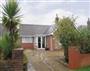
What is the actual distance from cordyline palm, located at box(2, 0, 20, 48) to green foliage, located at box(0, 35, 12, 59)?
0.68 ft

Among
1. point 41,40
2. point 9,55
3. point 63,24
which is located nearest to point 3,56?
point 9,55

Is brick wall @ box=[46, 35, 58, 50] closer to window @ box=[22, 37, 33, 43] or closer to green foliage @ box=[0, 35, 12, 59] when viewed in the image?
window @ box=[22, 37, 33, 43]

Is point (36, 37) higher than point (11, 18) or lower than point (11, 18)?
higher

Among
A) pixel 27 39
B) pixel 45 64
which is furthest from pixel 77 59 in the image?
pixel 27 39

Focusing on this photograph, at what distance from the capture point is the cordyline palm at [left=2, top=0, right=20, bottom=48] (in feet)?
35.1

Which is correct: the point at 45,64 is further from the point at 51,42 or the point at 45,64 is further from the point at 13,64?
the point at 51,42

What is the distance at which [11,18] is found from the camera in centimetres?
1089

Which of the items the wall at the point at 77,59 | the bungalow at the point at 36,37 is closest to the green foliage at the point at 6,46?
the wall at the point at 77,59

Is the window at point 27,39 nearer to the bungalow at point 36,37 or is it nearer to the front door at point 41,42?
the bungalow at point 36,37

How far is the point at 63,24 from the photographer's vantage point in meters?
23.5

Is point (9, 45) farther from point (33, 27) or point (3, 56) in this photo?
point (33, 27)

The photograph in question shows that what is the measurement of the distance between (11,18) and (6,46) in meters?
1.21

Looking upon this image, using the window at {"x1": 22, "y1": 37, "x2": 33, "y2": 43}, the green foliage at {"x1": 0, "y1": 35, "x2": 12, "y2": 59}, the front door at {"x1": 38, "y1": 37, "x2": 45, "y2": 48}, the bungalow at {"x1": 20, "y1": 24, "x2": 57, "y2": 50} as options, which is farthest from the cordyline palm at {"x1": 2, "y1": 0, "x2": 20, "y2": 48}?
the window at {"x1": 22, "y1": 37, "x2": 33, "y2": 43}

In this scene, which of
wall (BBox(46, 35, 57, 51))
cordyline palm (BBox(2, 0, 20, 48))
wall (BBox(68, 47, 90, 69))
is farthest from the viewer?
wall (BBox(46, 35, 57, 51))
